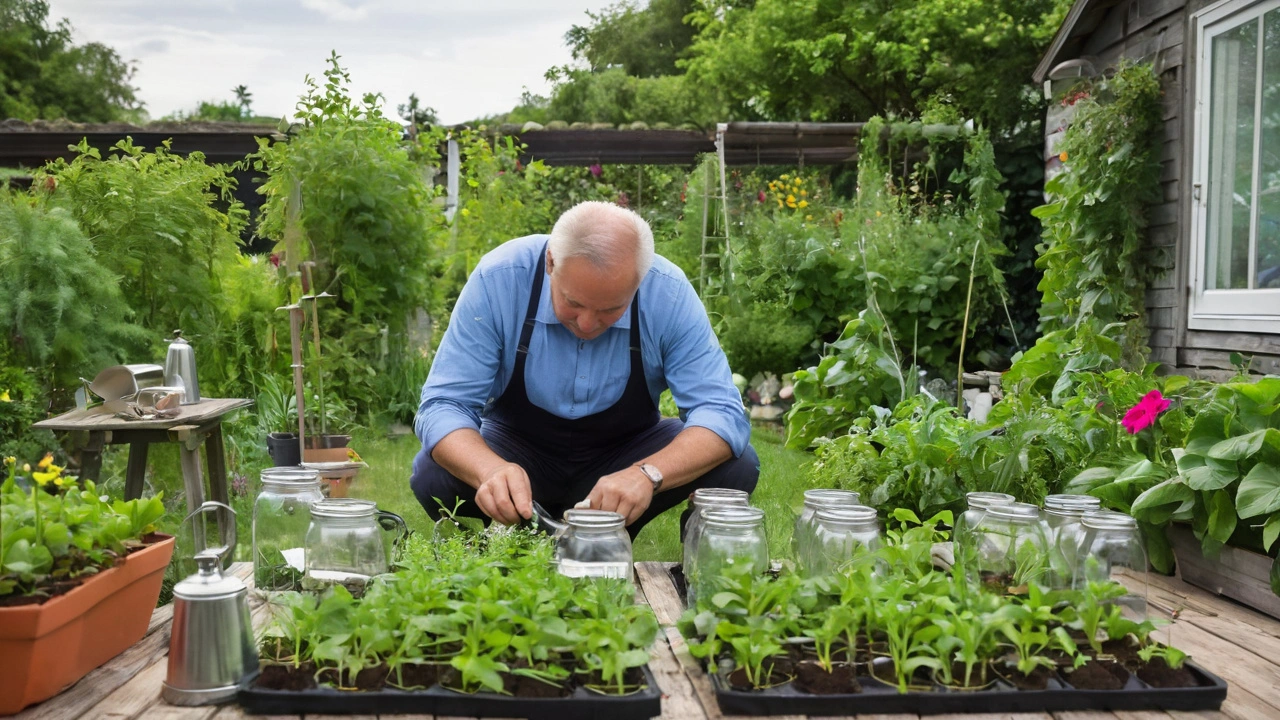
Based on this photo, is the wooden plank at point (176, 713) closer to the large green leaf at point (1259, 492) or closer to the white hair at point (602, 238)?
the white hair at point (602, 238)

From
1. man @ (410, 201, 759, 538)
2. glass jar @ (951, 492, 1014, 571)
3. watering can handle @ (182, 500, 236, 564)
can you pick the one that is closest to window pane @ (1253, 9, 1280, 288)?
man @ (410, 201, 759, 538)

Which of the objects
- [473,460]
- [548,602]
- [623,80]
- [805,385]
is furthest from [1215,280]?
[623,80]

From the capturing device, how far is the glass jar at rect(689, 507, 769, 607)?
1.66 metres

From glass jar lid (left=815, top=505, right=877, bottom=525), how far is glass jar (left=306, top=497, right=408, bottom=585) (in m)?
0.76

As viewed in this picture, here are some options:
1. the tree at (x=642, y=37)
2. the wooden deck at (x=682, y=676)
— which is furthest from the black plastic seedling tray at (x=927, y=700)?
the tree at (x=642, y=37)

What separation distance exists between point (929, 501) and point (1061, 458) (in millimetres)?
400

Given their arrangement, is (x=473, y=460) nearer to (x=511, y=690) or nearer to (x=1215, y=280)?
(x=511, y=690)

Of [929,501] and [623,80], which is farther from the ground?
[623,80]

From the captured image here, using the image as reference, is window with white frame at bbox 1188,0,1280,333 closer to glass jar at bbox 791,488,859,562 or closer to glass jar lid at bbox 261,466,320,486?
glass jar at bbox 791,488,859,562

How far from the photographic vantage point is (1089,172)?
4.80m

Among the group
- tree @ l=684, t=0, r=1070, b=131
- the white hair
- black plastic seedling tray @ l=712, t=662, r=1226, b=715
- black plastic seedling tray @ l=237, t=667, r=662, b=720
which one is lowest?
black plastic seedling tray @ l=712, t=662, r=1226, b=715

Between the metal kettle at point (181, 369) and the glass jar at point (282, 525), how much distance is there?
5.31 feet

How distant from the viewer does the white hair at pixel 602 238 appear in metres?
2.36

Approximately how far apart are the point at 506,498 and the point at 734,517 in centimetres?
61
